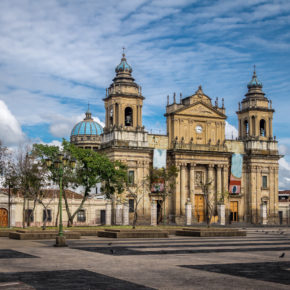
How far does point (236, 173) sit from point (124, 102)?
20.7 meters

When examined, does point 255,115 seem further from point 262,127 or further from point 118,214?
point 118,214

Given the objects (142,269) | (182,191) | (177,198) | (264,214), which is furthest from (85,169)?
(142,269)

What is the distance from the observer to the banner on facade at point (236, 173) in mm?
81375

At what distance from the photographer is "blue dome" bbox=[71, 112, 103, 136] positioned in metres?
110

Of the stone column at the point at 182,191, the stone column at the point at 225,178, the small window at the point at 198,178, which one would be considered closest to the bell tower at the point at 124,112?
the stone column at the point at 182,191

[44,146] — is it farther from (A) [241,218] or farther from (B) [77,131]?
(B) [77,131]

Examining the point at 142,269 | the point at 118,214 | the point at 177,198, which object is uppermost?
the point at 177,198

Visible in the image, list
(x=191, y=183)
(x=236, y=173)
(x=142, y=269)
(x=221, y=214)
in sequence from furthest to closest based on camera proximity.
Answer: (x=236, y=173) < (x=191, y=183) < (x=221, y=214) < (x=142, y=269)

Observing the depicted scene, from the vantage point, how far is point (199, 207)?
79.4 metres

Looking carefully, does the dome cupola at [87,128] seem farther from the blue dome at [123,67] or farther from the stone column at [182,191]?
the stone column at [182,191]

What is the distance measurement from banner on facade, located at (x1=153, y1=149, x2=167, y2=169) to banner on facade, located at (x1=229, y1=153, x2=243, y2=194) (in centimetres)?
1167

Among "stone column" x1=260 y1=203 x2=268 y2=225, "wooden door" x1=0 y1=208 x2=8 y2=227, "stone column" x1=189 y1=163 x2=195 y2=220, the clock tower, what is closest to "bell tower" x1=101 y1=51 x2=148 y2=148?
the clock tower

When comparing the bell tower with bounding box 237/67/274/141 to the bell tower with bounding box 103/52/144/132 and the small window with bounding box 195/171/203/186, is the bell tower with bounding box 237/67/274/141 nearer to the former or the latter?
the small window with bounding box 195/171/203/186

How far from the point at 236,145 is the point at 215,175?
6799mm
